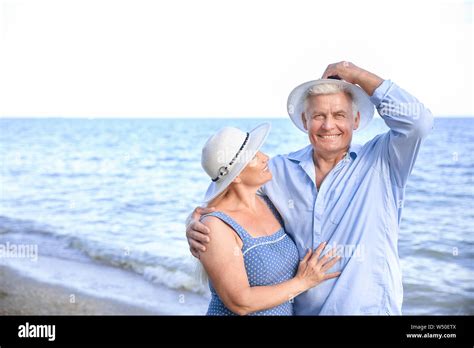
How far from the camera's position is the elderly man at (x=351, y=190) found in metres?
2.33

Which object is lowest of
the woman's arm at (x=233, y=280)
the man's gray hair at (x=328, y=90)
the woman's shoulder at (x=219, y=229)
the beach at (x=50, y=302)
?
the beach at (x=50, y=302)

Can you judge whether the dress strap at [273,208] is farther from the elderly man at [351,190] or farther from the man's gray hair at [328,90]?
the man's gray hair at [328,90]

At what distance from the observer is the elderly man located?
7.64 feet

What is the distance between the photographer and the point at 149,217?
11.2m

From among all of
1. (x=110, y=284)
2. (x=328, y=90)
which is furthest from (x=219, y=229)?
(x=110, y=284)

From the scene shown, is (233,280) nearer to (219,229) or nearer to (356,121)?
(219,229)

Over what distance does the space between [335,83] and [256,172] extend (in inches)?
19.1

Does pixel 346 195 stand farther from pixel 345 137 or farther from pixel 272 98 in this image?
pixel 272 98

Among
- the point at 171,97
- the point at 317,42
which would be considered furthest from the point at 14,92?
the point at 317,42

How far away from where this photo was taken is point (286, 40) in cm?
2012

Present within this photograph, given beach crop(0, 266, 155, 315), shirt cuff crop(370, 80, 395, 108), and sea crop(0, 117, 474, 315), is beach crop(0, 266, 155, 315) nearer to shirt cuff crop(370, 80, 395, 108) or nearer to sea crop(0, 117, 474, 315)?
sea crop(0, 117, 474, 315)

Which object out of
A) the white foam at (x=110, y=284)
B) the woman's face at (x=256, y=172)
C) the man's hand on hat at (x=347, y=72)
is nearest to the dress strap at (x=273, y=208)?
the woman's face at (x=256, y=172)

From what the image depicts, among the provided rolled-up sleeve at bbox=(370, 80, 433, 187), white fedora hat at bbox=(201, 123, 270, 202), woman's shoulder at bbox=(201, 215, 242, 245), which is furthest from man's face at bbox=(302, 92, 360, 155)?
woman's shoulder at bbox=(201, 215, 242, 245)
